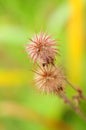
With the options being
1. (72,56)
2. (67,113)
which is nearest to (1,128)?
(67,113)

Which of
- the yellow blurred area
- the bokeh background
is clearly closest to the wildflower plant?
the bokeh background

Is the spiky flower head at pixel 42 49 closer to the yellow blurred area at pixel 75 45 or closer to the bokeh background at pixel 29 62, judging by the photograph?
the bokeh background at pixel 29 62

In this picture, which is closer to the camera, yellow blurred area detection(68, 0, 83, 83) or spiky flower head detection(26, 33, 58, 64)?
spiky flower head detection(26, 33, 58, 64)

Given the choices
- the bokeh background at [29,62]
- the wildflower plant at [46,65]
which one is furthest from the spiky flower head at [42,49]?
the bokeh background at [29,62]

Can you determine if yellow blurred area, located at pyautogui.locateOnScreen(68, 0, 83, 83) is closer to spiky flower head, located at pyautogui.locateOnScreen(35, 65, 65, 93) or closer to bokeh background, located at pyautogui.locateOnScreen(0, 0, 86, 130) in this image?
bokeh background, located at pyautogui.locateOnScreen(0, 0, 86, 130)

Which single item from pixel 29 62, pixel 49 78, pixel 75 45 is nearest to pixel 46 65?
pixel 49 78

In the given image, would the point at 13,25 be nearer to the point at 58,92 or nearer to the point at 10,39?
the point at 10,39

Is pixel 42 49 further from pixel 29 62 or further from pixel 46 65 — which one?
pixel 29 62
